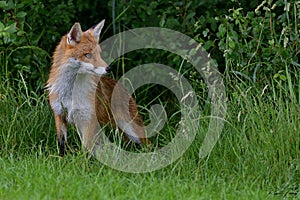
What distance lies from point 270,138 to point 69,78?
1917 mm

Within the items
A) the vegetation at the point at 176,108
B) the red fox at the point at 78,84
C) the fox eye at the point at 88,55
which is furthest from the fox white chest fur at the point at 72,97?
the vegetation at the point at 176,108

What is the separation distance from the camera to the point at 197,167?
18.6 feet

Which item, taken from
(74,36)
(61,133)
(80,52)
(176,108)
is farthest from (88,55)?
(176,108)

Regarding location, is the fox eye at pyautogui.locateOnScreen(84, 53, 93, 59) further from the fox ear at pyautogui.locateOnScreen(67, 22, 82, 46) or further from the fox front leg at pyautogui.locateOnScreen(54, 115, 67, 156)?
the fox front leg at pyautogui.locateOnScreen(54, 115, 67, 156)

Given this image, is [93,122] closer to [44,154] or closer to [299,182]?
[44,154]

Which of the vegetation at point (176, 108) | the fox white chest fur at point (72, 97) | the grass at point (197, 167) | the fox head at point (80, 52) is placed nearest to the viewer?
the grass at point (197, 167)

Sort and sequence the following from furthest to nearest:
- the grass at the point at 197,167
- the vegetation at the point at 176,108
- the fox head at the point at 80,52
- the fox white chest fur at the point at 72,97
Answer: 1. the fox white chest fur at the point at 72,97
2. the fox head at the point at 80,52
3. the vegetation at the point at 176,108
4. the grass at the point at 197,167

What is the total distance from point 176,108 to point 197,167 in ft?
6.51

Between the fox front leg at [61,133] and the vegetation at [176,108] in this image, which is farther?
the fox front leg at [61,133]

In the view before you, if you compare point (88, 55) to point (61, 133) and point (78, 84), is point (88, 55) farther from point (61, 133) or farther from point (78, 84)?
point (61, 133)

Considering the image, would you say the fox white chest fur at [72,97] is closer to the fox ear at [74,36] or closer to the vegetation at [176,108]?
the fox ear at [74,36]

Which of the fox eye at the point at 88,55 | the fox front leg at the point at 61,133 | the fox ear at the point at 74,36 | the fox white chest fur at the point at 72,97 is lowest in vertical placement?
the fox front leg at the point at 61,133

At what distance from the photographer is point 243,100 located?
244 inches

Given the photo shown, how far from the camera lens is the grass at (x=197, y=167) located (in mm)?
5004
